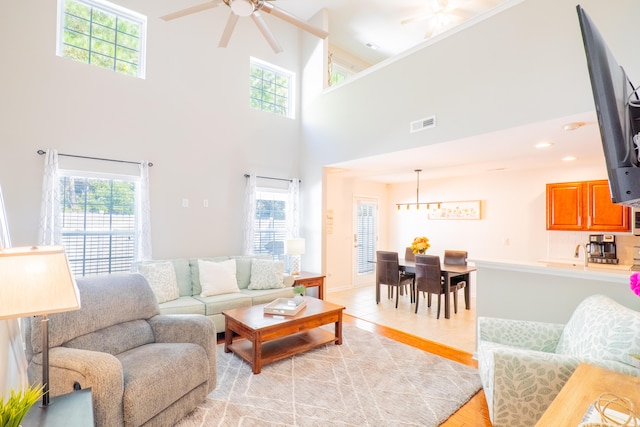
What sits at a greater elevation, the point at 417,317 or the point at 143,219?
the point at 143,219

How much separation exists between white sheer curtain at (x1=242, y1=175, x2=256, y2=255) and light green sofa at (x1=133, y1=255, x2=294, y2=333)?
8.2 inches

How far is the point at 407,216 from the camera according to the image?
735 centimetres

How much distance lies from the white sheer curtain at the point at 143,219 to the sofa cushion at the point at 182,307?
83cm

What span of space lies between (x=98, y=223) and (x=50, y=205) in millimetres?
529

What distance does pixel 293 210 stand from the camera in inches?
217

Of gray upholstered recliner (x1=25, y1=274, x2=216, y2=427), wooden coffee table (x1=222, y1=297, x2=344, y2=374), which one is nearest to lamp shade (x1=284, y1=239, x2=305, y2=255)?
wooden coffee table (x1=222, y1=297, x2=344, y2=374)

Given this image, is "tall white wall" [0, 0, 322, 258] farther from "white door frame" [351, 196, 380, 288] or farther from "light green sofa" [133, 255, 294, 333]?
"white door frame" [351, 196, 380, 288]

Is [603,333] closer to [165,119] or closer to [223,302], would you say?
[223,302]

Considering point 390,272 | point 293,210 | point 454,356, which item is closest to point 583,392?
point 454,356

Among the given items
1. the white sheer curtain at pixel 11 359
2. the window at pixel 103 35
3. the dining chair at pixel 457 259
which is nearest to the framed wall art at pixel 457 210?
the dining chair at pixel 457 259

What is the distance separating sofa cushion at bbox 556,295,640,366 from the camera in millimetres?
1678

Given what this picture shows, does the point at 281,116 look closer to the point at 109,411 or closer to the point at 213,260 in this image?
the point at 213,260

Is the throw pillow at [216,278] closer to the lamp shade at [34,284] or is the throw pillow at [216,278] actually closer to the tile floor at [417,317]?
the tile floor at [417,317]

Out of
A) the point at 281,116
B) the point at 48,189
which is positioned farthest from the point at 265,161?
the point at 48,189
